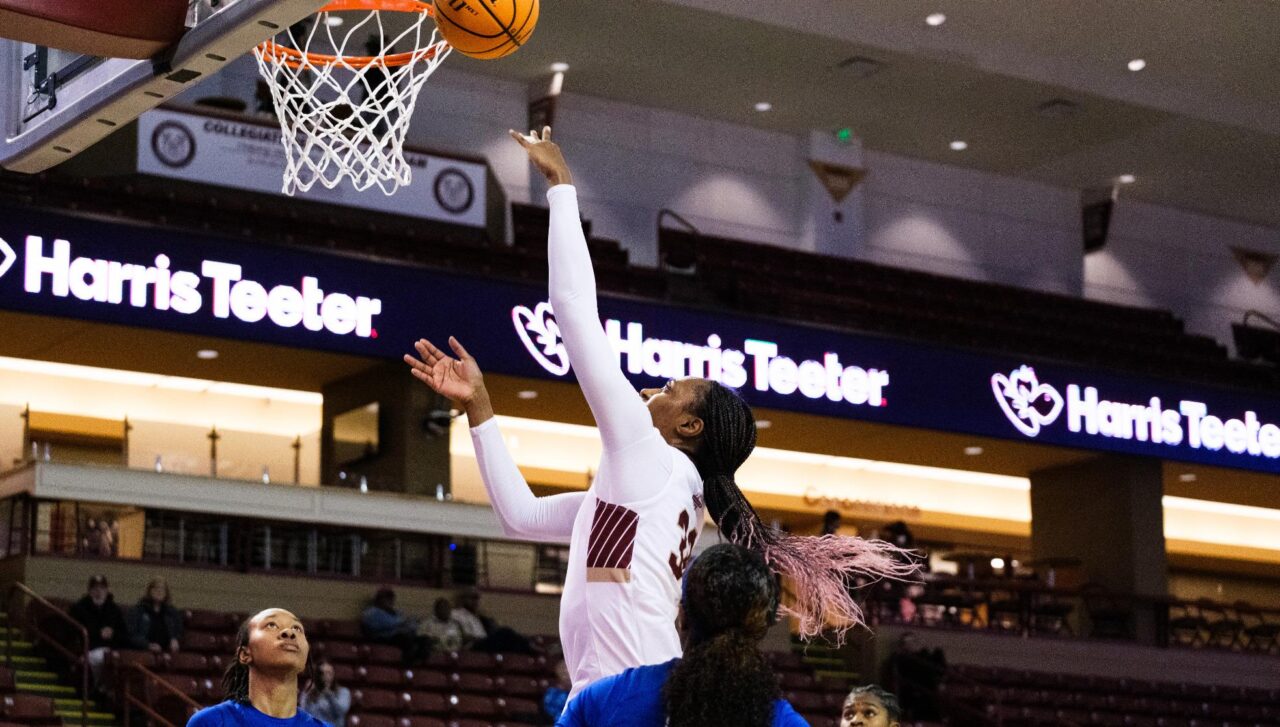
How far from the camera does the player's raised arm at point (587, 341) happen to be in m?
3.52

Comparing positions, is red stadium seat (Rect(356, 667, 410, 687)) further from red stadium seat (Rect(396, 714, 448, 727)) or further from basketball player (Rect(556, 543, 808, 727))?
basketball player (Rect(556, 543, 808, 727))

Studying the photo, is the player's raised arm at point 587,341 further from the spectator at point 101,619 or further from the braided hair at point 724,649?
the spectator at point 101,619

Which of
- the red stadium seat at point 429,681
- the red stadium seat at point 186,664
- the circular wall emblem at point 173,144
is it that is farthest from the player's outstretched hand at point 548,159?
the circular wall emblem at point 173,144

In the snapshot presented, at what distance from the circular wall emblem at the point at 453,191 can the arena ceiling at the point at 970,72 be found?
2.29 metres

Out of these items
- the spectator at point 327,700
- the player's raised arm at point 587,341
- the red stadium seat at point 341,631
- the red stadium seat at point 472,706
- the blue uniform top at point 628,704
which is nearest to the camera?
the blue uniform top at point 628,704

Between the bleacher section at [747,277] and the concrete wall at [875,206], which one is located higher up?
the concrete wall at [875,206]

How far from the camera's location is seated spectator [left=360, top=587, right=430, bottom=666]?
14.5 m

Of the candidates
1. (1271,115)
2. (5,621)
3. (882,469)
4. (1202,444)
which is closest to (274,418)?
(5,621)

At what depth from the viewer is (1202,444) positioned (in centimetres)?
2141

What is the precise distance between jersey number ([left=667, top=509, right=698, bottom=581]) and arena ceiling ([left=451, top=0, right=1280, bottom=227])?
1629 centimetres

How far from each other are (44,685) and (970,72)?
13010 mm

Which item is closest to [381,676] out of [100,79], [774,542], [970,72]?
[100,79]

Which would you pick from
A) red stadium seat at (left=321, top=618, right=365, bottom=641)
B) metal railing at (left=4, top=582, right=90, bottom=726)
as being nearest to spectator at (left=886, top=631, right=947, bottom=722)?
red stadium seat at (left=321, top=618, right=365, bottom=641)

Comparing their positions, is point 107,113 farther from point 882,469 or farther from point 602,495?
point 882,469
